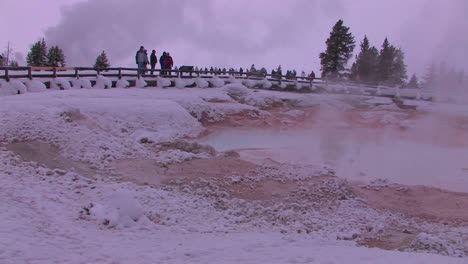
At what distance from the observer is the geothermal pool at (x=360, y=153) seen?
15.3 meters

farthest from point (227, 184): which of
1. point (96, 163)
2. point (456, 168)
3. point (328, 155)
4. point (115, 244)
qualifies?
point (456, 168)

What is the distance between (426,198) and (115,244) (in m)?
8.39

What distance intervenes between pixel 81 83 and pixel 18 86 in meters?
4.34

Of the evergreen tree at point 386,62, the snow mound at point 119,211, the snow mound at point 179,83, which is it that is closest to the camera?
the snow mound at point 119,211

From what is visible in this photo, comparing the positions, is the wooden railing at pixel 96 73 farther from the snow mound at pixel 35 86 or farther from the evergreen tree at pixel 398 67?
the evergreen tree at pixel 398 67

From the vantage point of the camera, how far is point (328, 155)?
59.7ft

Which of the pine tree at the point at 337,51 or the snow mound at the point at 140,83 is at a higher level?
the pine tree at the point at 337,51

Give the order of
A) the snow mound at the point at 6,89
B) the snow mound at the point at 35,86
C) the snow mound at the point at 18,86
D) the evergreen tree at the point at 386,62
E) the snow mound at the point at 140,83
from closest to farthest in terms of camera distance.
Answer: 1. the snow mound at the point at 6,89
2. the snow mound at the point at 18,86
3. the snow mound at the point at 35,86
4. the snow mound at the point at 140,83
5. the evergreen tree at the point at 386,62

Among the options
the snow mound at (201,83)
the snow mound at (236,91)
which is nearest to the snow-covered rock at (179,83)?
the snow mound at (201,83)

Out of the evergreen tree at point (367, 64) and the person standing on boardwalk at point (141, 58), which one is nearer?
the person standing on boardwalk at point (141, 58)

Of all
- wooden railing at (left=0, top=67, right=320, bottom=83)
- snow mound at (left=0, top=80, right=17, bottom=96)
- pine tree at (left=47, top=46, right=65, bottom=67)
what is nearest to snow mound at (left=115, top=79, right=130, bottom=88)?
wooden railing at (left=0, top=67, right=320, bottom=83)

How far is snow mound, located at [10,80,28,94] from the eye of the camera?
72.4 ft

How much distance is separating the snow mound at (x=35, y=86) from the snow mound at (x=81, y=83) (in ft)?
8.14

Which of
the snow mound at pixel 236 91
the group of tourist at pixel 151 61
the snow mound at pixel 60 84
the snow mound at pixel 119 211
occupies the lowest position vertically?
the snow mound at pixel 119 211
